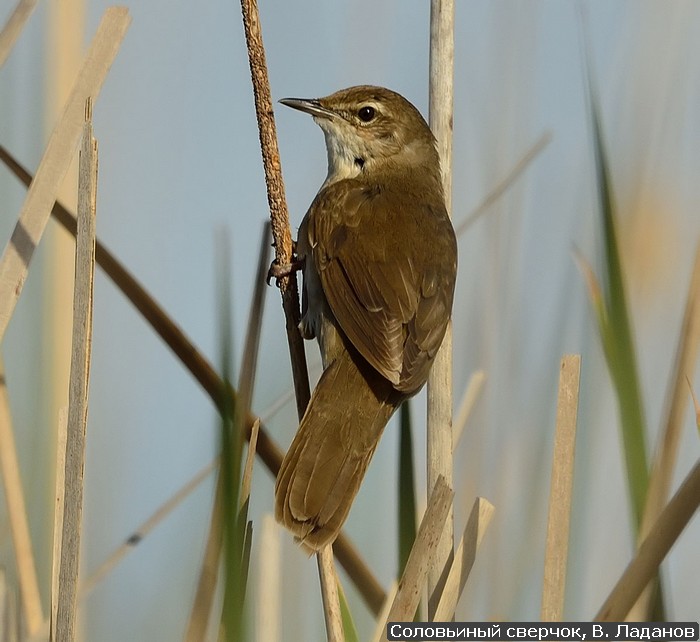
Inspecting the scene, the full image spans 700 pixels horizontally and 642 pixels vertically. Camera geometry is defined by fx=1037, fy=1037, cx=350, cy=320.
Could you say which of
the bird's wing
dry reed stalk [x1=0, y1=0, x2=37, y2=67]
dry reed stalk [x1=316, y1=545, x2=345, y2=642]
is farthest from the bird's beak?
dry reed stalk [x1=316, y1=545, x2=345, y2=642]

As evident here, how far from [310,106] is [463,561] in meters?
A: 1.51

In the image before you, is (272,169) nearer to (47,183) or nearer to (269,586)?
(47,183)

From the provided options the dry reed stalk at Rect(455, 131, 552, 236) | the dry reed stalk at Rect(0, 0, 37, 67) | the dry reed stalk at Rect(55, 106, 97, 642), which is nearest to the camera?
the dry reed stalk at Rect(55, 106, 97, 642)

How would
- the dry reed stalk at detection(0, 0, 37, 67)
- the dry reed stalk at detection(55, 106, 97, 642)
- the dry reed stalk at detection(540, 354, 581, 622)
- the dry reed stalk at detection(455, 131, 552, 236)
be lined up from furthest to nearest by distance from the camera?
the dry reed stalk at detection(455, 131, 552, 236), the dry reed stalk at detection(0, 0, 37, 67), the dry reed stalk at detection(540, 354, 581, 622), the dry reed stalk at detection(55, 106, 97, 642)

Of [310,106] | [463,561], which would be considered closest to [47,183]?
[463,561]

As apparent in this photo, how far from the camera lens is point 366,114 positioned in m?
3.17

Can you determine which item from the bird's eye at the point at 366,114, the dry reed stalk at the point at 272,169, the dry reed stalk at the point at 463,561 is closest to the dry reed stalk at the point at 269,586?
the dry reed stalk at the point at 272,169

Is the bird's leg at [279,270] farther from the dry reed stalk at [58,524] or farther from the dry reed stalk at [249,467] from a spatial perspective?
the dry reed stalk at [58,524]

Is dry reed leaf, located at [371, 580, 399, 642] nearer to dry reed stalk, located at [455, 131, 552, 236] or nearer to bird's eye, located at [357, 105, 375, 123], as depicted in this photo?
dry reed stalk, located at [455, 131, 552, 236]

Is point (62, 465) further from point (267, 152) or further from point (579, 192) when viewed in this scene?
point (579, 192)

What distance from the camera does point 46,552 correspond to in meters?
2.50

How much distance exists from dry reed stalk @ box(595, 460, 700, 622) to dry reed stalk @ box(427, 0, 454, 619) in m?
0.46

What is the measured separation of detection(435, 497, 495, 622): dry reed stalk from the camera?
6.69 feet

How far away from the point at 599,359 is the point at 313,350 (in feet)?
2.82
